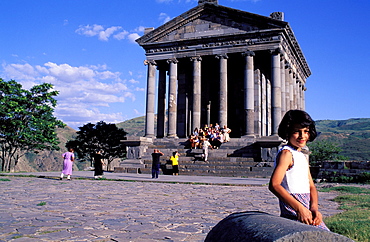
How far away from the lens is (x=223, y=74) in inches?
1127

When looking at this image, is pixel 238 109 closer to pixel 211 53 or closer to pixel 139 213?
pixel 211 53

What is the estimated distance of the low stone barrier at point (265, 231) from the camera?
226 cm

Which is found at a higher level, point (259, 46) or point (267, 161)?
point (259, 46)

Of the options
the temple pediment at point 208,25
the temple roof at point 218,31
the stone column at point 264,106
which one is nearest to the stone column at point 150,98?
the temple roof at point 218,31

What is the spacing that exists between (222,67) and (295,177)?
86.2 feet

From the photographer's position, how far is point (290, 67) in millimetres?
31188

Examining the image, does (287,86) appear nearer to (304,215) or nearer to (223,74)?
(223,74)

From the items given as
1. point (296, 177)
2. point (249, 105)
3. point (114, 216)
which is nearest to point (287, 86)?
point (249, 105)

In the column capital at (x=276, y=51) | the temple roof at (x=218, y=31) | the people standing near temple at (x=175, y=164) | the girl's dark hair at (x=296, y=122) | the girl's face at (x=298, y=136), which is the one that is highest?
the temple roof at (x=218, y=31)

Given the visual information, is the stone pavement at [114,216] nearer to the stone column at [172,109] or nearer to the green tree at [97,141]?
the stone column at [172,109]

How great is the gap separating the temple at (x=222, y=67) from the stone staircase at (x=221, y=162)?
6.67 feet

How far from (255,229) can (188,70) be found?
31873 mm

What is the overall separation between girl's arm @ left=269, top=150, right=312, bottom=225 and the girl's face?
0.65 feet

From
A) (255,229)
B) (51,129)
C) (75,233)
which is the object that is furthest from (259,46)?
(255,229)
